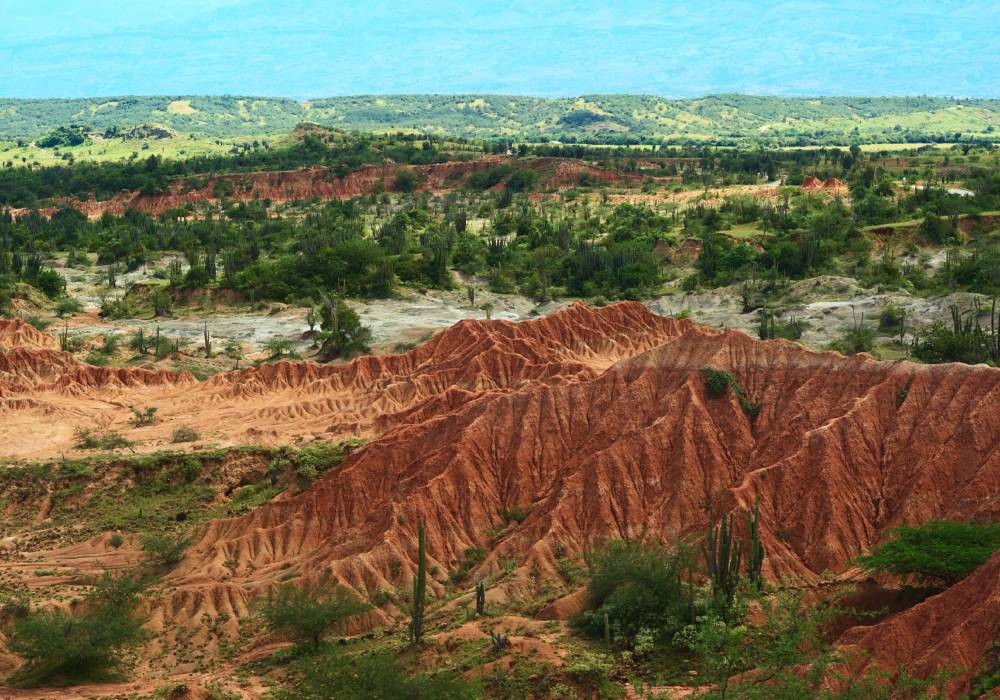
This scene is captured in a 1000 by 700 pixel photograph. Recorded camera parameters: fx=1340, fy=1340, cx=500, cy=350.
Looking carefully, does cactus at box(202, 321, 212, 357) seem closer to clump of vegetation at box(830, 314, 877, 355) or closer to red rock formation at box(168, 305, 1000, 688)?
red rock formation at box(168, 305, 1000, 688)

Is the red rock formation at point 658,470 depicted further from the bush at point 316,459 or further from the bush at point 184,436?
the bush at point 184,436

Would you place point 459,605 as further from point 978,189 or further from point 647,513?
point 978,189

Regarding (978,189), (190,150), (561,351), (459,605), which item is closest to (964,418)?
(459,605)

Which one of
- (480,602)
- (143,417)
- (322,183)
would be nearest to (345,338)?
(143,417)

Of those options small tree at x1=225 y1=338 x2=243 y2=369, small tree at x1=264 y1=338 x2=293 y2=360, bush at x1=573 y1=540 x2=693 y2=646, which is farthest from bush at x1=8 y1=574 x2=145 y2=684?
small tree at x1=264 y1=338 x2=293 y2=360

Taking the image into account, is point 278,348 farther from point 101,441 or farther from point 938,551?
point 938,551

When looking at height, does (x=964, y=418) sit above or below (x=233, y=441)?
above
